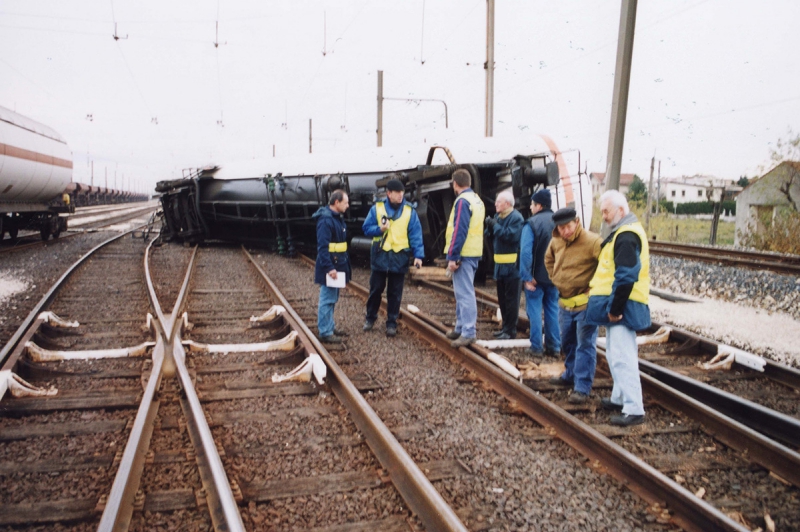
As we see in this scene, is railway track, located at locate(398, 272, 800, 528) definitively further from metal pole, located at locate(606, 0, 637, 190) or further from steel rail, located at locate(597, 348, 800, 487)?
metal pole, located at locate(606, 0, 637, 190)

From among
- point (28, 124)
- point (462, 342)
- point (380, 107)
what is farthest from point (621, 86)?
point (28, 124)

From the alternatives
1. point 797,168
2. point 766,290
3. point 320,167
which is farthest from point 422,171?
point 797,168

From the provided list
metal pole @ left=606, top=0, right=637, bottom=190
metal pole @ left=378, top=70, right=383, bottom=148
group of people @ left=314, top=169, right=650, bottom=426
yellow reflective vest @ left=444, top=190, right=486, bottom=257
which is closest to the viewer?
group of people @ left=314, top=169, right=650, bottom=426

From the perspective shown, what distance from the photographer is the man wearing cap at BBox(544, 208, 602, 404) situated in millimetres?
4617

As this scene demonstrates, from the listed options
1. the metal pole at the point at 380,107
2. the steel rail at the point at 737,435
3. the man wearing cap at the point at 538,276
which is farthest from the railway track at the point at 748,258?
the metal pole at the point at 380,107

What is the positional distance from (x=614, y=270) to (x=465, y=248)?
Result: 209 centimetres

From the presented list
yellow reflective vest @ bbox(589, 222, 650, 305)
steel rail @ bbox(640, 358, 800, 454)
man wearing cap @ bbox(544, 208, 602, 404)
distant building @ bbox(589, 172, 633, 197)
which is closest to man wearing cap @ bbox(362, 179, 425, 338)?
man wearing cap @ bbox(544, 208, 602, 404)

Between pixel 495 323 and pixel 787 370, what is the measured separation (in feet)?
10.6

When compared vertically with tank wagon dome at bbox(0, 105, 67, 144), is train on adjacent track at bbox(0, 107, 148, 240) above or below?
below

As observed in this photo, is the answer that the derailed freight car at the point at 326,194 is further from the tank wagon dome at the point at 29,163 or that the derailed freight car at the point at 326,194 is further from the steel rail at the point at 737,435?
the steel rail at the point at 737,435

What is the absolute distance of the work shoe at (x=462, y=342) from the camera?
589cm

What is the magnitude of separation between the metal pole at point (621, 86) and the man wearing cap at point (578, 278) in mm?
4859

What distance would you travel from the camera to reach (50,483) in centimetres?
325

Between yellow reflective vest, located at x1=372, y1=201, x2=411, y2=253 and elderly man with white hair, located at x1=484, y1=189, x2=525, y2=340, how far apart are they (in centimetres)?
93
